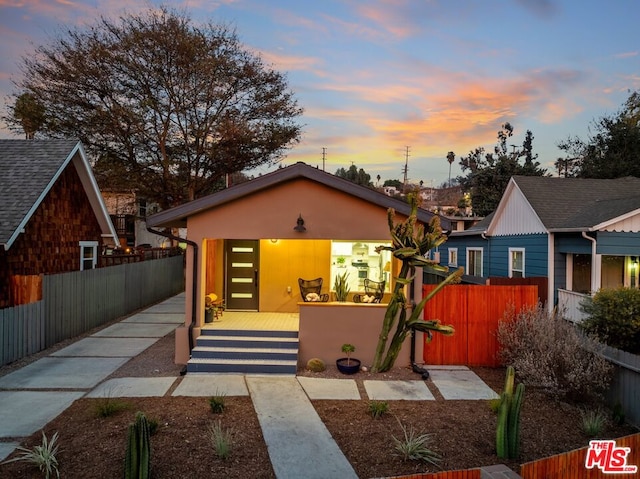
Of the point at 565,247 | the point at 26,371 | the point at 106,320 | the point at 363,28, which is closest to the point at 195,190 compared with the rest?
the point at 106,320

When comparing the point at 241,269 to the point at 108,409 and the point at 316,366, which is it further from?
the point at 108,409

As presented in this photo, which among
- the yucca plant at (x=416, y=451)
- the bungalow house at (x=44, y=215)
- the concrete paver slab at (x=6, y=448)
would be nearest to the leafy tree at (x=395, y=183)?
the bungalow house at (x=44, y=215)

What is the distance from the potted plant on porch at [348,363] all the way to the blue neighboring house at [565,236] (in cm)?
736

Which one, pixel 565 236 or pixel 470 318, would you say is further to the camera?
pixel 565 236

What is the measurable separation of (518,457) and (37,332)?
1000cm

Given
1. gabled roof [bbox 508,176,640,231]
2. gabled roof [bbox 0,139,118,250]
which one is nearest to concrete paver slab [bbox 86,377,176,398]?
gabled roof [bbox 0,139,118,250]

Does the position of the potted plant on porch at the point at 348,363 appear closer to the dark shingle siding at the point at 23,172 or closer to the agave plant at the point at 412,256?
the agave plant at the point at 412,256

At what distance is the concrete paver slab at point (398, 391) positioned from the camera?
6.65 m

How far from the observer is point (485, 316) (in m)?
8.57

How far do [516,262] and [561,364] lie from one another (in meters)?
9.73

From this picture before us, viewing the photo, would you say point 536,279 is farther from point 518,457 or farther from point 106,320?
point 106,320

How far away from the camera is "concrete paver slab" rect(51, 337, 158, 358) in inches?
372

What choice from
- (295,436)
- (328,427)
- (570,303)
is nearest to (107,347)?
(295,436)

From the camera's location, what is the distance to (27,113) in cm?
2169
